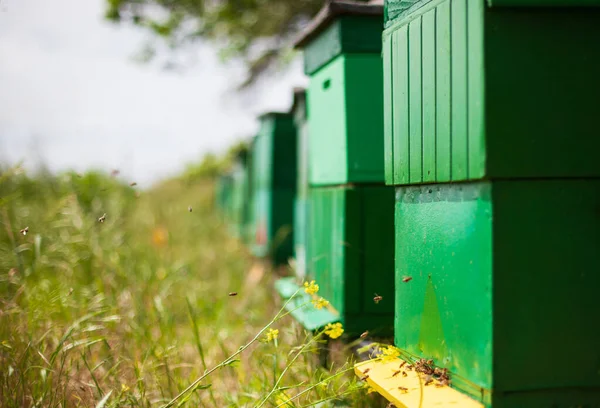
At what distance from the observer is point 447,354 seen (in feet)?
6.41

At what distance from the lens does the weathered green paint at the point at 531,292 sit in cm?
174

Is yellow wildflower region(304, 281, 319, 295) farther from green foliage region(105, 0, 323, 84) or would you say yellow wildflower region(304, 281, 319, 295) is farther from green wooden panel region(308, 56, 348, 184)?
green foliage region(105, 0, 323, 84)

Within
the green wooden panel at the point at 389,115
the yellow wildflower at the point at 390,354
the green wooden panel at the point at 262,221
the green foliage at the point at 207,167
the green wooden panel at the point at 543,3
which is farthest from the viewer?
the green foliage at the point at 207,167

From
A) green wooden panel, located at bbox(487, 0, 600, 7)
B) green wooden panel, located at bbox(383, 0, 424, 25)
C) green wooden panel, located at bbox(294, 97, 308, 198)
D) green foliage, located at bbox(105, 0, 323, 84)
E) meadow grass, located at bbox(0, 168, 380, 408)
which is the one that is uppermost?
green foliage, located at bbox(105, 0, 323, 84)

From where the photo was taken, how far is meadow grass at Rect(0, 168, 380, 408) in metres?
2.51

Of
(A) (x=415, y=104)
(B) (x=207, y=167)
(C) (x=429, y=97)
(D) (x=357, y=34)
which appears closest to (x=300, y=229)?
(D) (x=357, y=34)

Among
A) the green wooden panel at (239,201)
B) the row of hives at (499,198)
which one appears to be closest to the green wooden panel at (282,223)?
the green wooden panel at (239,201)

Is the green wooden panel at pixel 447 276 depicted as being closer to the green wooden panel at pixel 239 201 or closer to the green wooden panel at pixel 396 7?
the green wooden panel at pixel 396 7

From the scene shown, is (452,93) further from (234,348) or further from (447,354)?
(234,348)

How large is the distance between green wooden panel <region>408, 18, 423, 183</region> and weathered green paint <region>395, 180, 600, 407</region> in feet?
1.05

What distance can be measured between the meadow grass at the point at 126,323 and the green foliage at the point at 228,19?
2.03m

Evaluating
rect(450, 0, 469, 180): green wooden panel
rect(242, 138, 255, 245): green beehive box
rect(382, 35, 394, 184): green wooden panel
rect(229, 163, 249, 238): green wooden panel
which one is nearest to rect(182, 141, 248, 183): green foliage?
rect(229, 163, 249, 238): green wooden panel

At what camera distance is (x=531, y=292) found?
5.80 ft

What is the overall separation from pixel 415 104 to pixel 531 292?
0.81 metres
